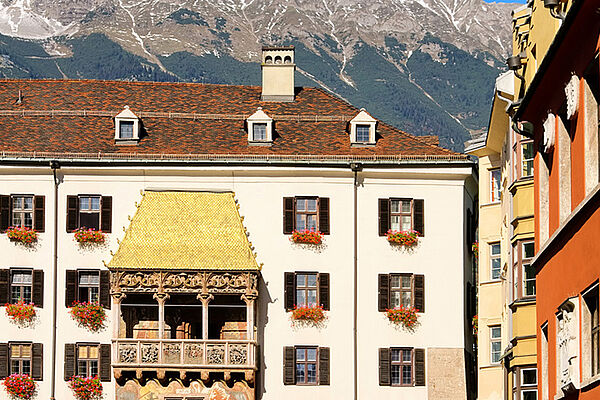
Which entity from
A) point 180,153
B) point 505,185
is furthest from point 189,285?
point 505,185

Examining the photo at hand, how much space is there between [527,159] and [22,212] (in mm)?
27789

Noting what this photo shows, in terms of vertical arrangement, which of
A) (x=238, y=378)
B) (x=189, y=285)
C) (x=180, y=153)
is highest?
(x=180, y=153)

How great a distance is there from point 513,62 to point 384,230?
28.1 m

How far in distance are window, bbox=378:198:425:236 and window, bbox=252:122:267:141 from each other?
6.02 metres

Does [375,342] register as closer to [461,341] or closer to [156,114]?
[461,341]

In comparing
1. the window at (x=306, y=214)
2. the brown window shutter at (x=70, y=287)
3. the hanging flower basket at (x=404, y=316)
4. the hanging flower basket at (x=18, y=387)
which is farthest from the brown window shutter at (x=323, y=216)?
the hanging flower basket at (x=18, y=387)

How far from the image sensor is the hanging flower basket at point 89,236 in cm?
6009

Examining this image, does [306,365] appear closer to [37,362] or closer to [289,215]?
[289,215]

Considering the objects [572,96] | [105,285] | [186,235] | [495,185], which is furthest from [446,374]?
[572,96]

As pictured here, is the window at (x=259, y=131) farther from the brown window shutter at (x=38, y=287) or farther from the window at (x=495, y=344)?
the window at (x=495, y=344)

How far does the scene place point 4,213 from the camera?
60.2m

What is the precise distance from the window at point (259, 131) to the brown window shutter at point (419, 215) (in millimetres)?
7244

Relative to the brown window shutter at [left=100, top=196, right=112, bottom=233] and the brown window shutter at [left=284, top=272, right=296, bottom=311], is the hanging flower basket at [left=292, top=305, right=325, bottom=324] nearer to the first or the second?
the brown window shutter at [left=284, top=272, right=296, bottom=311]

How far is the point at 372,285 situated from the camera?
60.3m
